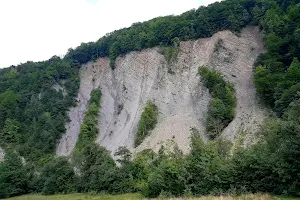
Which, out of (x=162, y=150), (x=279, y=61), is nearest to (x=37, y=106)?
(x=162, y=150)

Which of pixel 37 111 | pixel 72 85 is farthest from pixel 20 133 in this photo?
pixel 72 85

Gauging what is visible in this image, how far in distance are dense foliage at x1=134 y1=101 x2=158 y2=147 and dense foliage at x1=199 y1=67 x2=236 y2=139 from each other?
38.0ft

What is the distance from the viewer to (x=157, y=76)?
Answer: 80875 millimetres

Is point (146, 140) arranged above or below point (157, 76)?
below

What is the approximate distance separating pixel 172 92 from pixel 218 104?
15.6 m

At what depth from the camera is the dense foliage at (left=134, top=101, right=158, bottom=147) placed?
6731 centimetres

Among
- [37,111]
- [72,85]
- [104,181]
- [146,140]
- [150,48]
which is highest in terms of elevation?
[150,48]

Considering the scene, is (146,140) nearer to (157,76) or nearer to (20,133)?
(157,76)

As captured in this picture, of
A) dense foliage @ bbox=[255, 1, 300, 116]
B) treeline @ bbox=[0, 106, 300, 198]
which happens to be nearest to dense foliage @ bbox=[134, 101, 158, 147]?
treeline @ bbox=[0, 106, 300, 198]

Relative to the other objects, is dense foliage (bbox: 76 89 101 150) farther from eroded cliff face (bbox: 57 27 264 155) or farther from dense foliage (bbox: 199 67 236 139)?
dense foliage (bbox: 199 67 236 139)

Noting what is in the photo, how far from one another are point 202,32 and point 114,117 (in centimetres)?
2776

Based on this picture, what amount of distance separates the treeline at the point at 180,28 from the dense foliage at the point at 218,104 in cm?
1742

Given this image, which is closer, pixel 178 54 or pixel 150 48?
pixel 178 54

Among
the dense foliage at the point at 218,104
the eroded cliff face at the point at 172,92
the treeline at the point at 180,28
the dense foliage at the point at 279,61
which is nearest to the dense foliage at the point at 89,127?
the eroded cliff face at the point at 172,92
